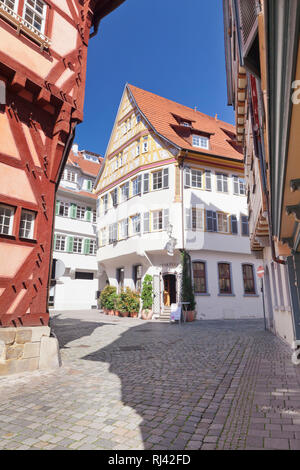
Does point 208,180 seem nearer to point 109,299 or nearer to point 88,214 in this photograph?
point 109,299

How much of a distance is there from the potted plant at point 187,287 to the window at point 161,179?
486 centimetres

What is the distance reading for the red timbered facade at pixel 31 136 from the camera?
21.3ft

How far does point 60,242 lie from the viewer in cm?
2781

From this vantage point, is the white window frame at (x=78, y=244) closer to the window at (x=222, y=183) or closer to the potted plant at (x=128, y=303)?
the potted plant at (x=128, y=303)

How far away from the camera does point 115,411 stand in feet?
13.4

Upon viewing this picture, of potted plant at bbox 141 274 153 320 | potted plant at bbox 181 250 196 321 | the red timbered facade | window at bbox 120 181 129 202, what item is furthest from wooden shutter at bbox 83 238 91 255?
the red timbered facade

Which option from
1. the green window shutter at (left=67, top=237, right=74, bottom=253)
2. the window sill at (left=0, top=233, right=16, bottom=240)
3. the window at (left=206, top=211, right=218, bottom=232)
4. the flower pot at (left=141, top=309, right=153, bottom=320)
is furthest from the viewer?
the green window shutter at (left=67, top=237, right=74, bottom=253)

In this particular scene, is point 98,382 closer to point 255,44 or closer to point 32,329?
point 32,329

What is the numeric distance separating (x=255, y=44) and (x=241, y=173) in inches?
783

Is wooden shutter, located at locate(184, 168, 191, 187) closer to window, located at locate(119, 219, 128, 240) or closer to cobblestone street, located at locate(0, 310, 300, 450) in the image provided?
window, located at locate(119, 219, 128, 240)

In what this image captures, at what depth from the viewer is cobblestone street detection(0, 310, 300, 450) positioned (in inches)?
126

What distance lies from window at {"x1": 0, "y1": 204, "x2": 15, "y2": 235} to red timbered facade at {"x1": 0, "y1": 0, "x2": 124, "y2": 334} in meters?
0.02

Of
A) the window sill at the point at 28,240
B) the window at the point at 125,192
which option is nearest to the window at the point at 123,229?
the window at the point at 125,192

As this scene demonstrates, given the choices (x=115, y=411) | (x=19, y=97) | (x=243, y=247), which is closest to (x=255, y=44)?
(x=115, y=411)
